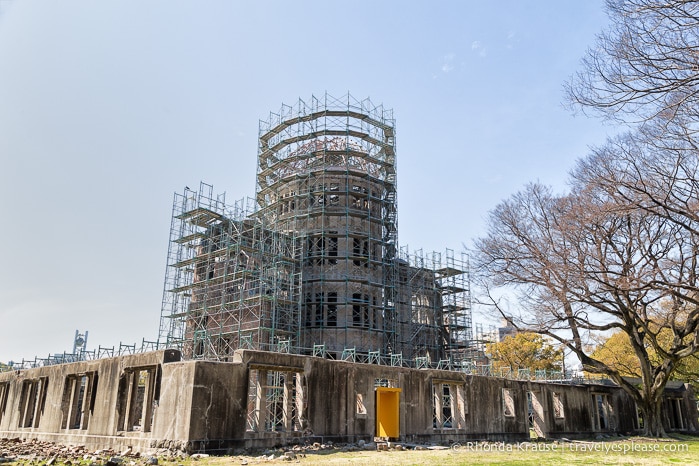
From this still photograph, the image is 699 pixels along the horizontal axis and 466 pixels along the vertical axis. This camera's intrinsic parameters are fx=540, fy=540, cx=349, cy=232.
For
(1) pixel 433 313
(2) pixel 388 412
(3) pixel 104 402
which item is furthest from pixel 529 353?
(3) pixel 104 402

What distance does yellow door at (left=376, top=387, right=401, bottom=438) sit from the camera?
1920cm

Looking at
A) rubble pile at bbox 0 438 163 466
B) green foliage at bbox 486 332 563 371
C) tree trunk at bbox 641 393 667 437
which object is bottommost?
rubble pile at bbox 0 438 163 466

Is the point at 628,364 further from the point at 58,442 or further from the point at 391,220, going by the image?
the point at 58,442

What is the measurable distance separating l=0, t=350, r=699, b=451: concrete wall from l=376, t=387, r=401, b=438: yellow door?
0.31m

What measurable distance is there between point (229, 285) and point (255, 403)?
41.7 ft

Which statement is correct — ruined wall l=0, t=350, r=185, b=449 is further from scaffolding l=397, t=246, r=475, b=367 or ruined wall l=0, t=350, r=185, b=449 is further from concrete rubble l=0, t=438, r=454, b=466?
scaffolding l=397, t=246, r=475, b=367

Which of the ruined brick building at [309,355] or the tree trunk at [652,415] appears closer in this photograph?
the ruined brick building at [309,355]

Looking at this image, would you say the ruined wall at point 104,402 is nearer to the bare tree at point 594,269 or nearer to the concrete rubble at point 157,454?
the concrete rubble at point 157,454

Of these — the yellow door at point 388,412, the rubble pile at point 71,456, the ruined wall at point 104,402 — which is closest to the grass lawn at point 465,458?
the rubble pile at point 71,456

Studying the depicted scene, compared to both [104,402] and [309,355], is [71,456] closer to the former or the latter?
[104,402]

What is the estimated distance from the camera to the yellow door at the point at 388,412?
1920 cm

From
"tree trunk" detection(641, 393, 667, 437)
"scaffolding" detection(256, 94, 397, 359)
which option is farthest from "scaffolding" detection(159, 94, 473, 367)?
"tree trunk" detection(641, 393, 667, 437)

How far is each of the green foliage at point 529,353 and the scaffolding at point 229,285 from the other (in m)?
21.0

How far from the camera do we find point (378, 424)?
63.0ft
